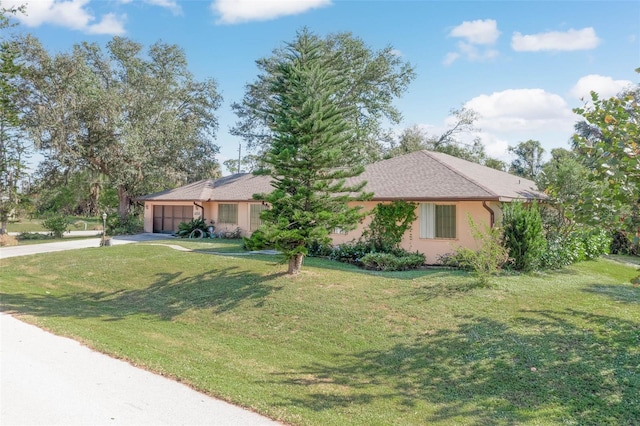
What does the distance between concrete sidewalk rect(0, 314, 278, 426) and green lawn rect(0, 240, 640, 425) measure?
34 centimetres

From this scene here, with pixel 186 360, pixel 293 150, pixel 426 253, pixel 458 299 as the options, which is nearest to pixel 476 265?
pixel 458 299

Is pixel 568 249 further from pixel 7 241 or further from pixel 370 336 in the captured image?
Result: pixel 7 241

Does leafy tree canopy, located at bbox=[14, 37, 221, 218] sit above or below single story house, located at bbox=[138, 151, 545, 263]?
above

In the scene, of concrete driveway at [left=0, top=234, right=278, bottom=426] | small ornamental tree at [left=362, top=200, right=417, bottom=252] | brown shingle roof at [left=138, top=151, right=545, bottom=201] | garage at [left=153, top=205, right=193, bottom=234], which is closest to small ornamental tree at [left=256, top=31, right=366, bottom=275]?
small ornamental tree at [left=362, top=200, right=417, bottom=252]

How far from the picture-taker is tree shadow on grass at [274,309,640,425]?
5.59 meters

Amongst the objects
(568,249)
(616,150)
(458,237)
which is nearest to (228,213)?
(458,237)

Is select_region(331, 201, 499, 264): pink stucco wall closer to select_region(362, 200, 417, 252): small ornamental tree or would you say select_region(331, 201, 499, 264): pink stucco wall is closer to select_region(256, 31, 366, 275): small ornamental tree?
select_region(362, 200, 417, 252): small ornamental tree

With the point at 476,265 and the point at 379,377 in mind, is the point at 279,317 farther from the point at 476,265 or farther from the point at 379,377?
the point at 476,265

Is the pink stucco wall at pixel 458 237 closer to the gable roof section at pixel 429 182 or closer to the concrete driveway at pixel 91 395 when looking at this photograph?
the gable roof section at pixel 429 182

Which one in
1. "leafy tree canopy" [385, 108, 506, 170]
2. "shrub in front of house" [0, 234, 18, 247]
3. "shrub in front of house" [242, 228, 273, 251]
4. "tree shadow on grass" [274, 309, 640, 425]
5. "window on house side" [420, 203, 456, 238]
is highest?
"leafy tree canopy" [385, 108, 506, 170]

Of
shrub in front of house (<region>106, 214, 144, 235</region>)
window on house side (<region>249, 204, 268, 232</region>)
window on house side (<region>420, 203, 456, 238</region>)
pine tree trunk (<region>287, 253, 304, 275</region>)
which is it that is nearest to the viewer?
pine tree trunk (<region>287, 253, 304, 275</region>)

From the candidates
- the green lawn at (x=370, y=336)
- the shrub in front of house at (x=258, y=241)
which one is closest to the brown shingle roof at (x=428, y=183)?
the green lawn at (x=370, y=336)

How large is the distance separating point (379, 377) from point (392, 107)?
2600 centimetres

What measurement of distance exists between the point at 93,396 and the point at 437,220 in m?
12.3
